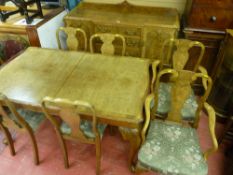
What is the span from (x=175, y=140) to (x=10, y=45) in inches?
89.8

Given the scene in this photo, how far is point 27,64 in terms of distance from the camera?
1856 mm

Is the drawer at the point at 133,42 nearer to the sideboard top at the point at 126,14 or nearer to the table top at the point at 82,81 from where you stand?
the sideboard top at the point at 126,14

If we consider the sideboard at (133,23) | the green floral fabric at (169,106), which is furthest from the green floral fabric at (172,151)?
the sideboard at (133,23)

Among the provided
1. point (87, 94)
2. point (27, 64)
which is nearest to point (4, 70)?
point (27, 64)

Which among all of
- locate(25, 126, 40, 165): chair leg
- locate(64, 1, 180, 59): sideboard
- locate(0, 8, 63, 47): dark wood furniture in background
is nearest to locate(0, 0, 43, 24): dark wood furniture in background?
locate(0, 8, 63, 47): dark wood furniture in background

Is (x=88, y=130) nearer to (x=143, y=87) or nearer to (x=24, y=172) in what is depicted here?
(x=143, y=87)

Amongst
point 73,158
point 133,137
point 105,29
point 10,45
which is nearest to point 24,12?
point 10,45

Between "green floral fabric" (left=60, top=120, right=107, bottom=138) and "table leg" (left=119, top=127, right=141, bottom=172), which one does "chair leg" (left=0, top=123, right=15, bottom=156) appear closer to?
"green floral fabric" (left=60, top=120, right=107, bottom=138)

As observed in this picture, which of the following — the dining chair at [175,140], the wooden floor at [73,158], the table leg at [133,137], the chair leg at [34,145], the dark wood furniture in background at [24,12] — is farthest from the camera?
the dark wood furniture in background at [24,12]

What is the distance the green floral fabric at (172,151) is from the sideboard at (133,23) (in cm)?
107

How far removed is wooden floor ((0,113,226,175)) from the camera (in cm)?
175

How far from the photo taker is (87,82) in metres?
1.63

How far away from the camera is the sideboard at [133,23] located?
216 cm

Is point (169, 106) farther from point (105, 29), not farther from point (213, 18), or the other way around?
point (105, 29)
